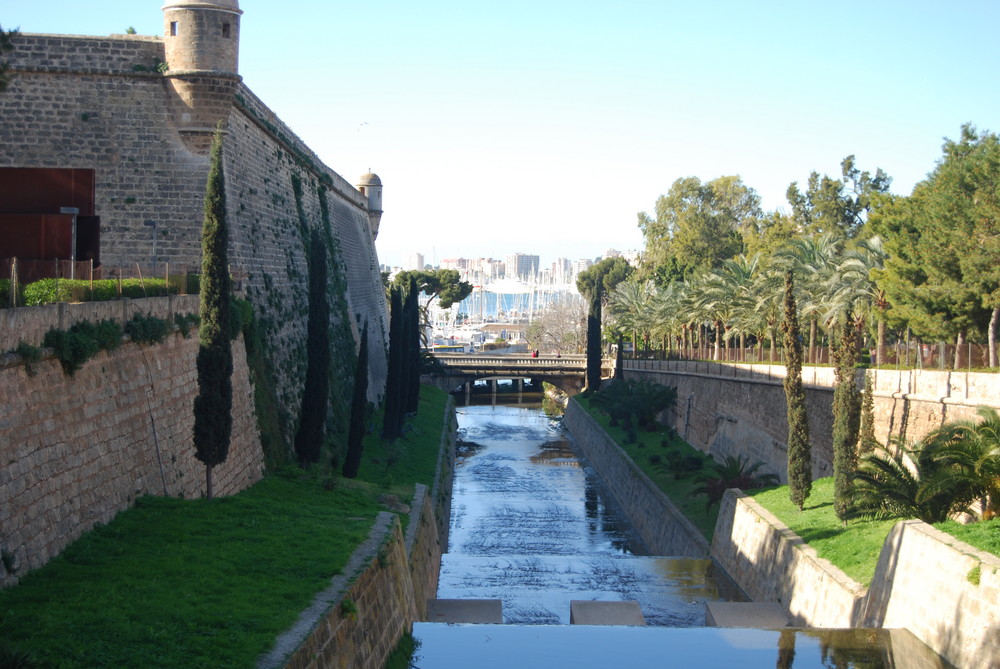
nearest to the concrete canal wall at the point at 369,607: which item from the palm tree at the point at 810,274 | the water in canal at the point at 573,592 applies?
the water in canal at the point at 573,592

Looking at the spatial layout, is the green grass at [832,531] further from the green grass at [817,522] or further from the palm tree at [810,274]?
the palm tree at [810,274]

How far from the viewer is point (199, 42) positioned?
2502cm

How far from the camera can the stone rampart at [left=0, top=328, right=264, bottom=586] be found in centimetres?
1255

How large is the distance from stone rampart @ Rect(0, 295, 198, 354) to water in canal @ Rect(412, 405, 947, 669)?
6837 mm

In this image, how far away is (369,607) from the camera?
14.7 m

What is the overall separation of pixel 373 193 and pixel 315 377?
39535 millimetres

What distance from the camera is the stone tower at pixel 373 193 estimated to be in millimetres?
63094

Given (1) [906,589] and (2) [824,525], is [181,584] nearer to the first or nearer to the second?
(1) [906,589]

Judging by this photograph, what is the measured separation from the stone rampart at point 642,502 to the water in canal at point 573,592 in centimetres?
58

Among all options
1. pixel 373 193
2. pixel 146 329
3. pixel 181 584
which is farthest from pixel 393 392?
pixel 373 193

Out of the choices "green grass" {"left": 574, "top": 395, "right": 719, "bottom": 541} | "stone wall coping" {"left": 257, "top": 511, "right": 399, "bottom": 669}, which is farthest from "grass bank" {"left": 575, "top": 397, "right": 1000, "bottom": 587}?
"stone wall coping" {"left": 257, "top": 511, "right": 399, "bottom": 669}

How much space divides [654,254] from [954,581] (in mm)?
75144

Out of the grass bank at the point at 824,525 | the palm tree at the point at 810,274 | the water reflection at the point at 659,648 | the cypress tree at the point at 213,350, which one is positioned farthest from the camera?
the palm tree at the point at 810,274

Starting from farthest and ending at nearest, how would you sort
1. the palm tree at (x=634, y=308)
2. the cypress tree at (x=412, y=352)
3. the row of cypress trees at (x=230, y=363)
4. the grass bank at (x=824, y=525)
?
the palm tree at (x=634, y=308), the cypress tree at (x=412, y=352), the row of cypress trees at (x=230, y=363), the grass bank at (x=824, y=525)
